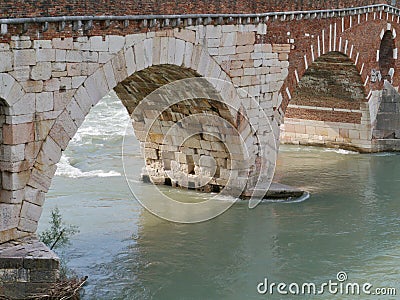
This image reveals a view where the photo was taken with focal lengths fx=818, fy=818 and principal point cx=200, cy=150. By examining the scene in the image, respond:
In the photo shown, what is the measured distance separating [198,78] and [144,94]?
1.69 m

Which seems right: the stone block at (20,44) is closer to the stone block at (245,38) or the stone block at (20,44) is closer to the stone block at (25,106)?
the stone block at (25,106)

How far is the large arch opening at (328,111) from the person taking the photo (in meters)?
20.3

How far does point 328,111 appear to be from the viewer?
2102cm

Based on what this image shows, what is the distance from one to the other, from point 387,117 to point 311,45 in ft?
16.3

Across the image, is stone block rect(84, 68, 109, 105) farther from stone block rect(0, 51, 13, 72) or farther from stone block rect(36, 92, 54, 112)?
stone block rect(0, 51, 13, 72)

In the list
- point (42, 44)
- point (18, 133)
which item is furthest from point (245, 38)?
point (18, 133)

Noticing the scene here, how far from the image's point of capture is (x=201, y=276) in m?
11.2

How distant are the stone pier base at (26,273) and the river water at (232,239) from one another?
3.54ft

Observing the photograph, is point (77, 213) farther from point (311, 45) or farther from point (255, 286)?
point (311, 45)

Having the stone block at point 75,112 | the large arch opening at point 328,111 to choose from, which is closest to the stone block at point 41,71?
the stone block at point 75,112

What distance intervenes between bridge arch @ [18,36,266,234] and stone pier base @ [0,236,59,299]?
0.70 m

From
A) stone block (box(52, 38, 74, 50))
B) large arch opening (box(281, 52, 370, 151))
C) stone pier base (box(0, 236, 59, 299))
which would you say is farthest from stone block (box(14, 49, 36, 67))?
large arch opening (box(281, 52, 370, 151))

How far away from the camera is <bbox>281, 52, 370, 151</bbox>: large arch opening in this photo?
20266 millimetres

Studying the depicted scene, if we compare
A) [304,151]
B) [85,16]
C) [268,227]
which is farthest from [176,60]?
[304,151]
